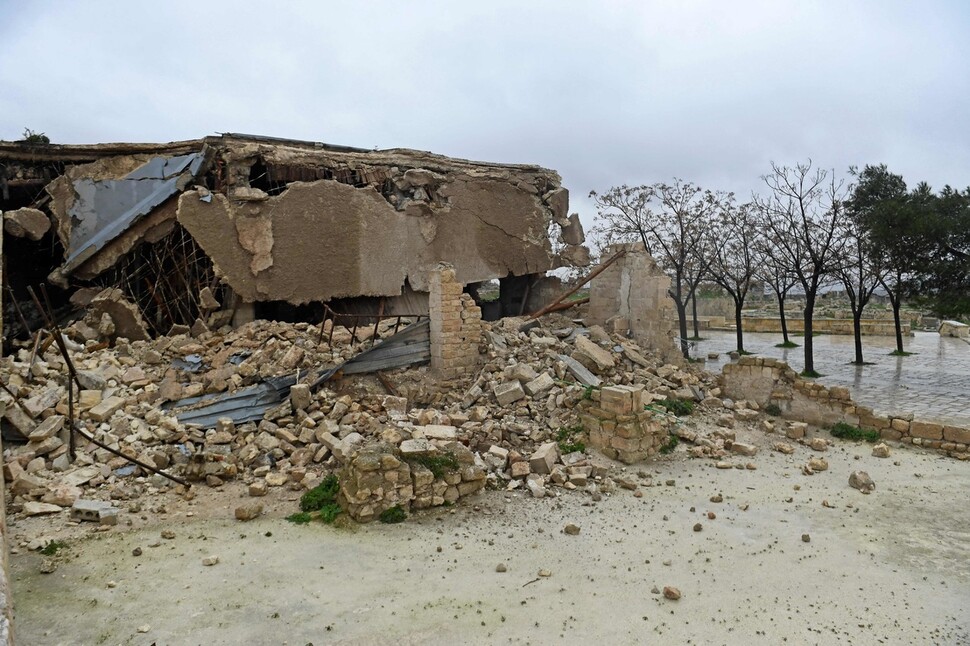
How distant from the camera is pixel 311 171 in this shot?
12375 millimetres

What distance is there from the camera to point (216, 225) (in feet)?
36.2

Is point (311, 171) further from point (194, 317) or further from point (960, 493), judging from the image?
point (960, 493)

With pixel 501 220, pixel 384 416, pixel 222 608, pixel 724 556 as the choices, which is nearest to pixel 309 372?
pixel 384 416

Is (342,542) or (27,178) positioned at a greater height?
(27,178)

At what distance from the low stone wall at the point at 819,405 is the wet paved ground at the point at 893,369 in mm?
1436

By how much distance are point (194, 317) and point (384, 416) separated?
209 inches

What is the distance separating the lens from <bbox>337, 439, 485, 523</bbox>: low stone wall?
20.8 ft

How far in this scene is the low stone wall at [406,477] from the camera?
6328mm

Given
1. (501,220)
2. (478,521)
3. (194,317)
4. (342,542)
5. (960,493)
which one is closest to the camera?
(342,542)

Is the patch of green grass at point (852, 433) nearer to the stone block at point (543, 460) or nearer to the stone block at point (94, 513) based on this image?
the stone block at point (543, 460)

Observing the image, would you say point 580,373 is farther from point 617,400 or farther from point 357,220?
point 357,220

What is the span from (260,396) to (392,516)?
3260mm

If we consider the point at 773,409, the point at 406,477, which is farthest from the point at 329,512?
the point at 773,409

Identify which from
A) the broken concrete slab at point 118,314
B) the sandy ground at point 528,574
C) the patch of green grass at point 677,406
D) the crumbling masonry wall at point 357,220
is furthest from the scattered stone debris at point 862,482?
the broken concrete slab at point 118,314
